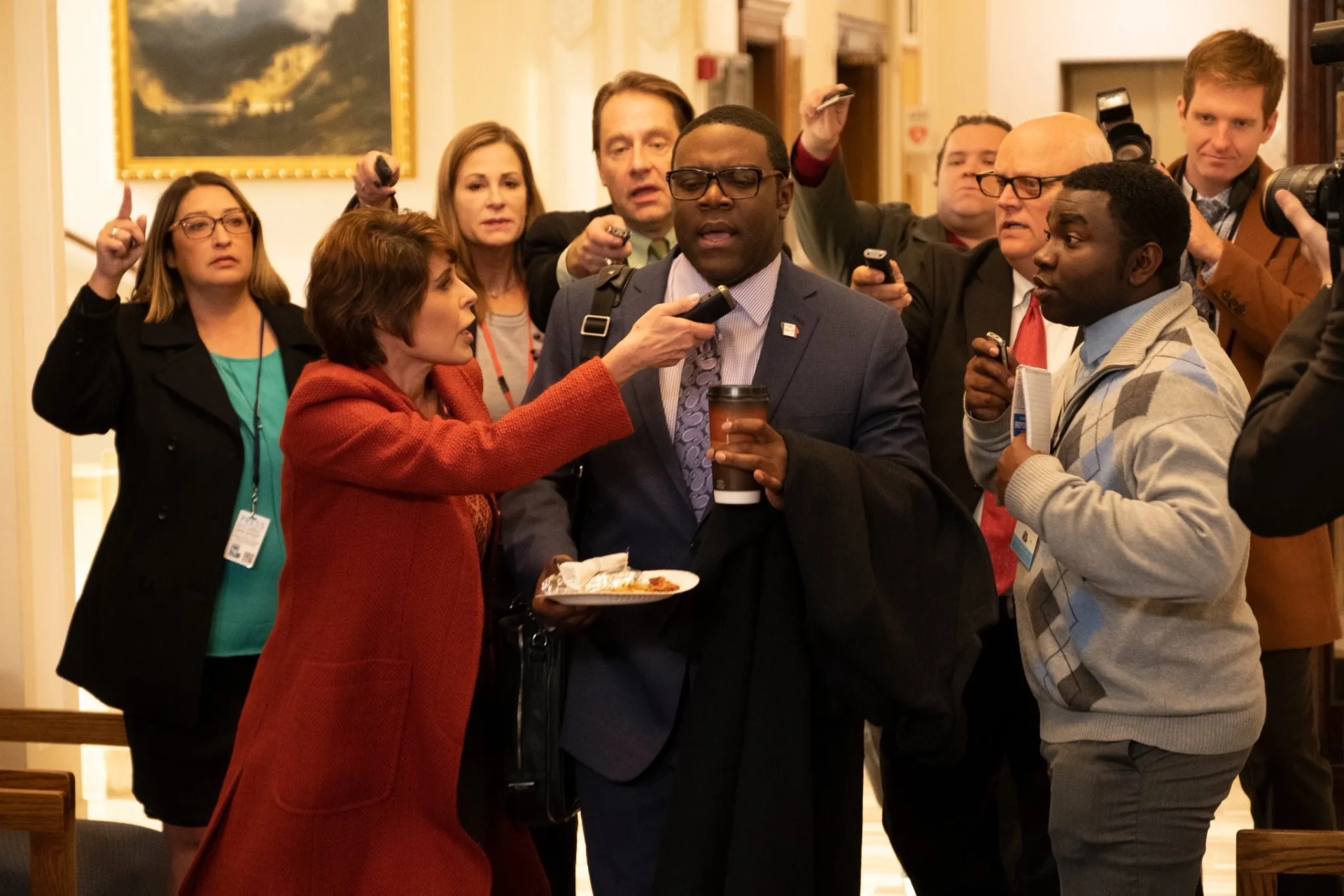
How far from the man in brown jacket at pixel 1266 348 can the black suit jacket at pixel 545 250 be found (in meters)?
1.45

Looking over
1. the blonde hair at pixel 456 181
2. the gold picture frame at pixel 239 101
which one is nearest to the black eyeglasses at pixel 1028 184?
the blonde hair at pixel 456 181

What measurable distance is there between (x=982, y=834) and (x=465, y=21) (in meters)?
5.76

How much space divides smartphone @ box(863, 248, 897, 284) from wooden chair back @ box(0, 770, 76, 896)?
1.86 meters

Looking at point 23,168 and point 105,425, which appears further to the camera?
point 23,168

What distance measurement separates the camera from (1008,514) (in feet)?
10.6

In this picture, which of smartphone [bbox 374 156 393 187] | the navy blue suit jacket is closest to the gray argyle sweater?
the navy blue suit jacket

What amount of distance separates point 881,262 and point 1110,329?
0.64 m

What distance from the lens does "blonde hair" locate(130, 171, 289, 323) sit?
369 centimetres

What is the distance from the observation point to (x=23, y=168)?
15.0 feet

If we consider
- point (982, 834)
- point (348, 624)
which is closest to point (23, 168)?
point (348, 624)

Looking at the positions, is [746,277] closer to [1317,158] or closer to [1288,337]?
[1288,337]

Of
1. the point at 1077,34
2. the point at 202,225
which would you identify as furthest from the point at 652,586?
the point at 1077,34

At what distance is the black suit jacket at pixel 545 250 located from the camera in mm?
3604

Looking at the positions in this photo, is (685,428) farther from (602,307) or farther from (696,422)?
(602,307)
